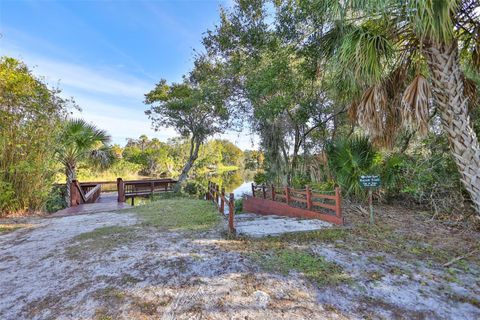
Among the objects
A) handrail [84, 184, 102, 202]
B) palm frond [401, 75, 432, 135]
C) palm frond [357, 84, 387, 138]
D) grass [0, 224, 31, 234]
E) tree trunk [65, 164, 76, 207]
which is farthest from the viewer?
handrail [84, 184, 102, 202]

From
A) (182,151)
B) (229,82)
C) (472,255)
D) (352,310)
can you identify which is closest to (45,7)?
(229,82)

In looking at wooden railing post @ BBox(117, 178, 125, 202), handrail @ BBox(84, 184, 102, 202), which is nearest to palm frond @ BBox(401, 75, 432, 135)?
wooden railing post @ BBox(117, 178, 125, 202)

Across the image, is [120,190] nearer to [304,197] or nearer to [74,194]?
[74,194]

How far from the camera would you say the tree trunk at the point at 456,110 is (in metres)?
3.37

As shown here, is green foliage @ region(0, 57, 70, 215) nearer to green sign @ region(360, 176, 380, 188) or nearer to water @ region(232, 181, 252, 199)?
water @ region(232, 181, 252, 199)

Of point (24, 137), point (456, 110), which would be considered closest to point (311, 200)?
point (456, 110)

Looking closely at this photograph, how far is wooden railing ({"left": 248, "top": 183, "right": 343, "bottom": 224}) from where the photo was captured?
468cm

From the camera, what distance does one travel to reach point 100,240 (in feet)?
12.9

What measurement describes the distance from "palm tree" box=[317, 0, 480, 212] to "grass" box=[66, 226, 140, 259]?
4.81 metres

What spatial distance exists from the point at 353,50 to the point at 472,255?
343 centimetres

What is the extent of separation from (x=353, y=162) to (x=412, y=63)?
2492mm

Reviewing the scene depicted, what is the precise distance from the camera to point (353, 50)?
12.3 feet

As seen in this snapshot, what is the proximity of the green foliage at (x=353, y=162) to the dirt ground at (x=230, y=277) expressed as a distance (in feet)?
6.26

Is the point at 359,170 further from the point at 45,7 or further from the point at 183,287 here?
the point at 45,7
